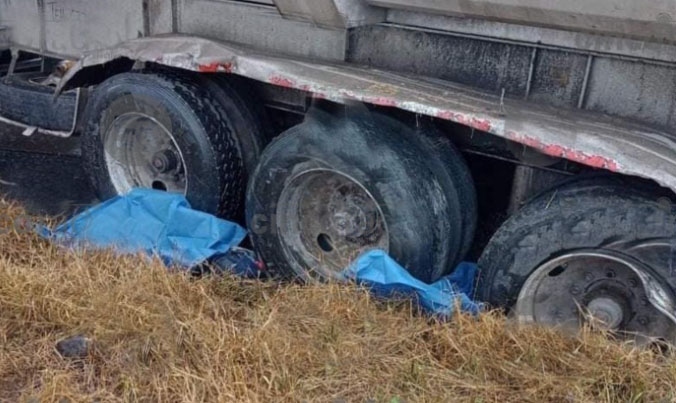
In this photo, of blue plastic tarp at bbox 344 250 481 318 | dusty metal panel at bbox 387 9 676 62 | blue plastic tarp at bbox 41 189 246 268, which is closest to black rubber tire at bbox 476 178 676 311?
blue plastic tarp at bbox 344 250 481 318

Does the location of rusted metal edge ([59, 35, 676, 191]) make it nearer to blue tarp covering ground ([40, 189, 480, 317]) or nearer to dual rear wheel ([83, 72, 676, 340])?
dual rear wheel ([83, 72, 676, 340])

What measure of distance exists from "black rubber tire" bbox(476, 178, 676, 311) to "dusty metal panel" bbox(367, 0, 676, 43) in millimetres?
587

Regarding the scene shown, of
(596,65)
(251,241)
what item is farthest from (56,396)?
(596,65)

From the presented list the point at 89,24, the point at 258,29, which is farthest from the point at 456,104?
the point at 89,24

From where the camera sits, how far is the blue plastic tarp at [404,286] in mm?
3663

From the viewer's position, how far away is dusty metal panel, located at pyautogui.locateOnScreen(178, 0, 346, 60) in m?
4.12

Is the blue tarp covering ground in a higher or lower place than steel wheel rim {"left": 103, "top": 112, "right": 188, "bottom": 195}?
lower

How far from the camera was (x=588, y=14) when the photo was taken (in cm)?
322

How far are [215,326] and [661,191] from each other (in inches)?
72.0

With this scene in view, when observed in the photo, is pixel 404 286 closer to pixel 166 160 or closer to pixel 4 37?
→ pixel 166 160

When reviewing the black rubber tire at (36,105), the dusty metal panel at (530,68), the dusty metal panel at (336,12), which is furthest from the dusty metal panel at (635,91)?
the black rubber tire at (36,105)

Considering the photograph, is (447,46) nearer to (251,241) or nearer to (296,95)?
(296,95)

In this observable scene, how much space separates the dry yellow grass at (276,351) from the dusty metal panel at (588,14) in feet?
3.93

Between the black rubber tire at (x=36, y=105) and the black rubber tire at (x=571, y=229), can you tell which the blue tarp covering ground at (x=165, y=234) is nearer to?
the black rubber tire at (x=571, y=229)
